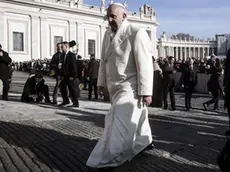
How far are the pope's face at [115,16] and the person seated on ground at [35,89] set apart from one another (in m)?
7.32

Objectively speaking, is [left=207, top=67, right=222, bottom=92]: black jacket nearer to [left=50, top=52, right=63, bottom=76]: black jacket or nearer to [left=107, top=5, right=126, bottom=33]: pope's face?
[left=50, top=52, right=63, bottom=76]: black jacket

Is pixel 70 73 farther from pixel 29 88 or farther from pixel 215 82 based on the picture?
pixel 215 82

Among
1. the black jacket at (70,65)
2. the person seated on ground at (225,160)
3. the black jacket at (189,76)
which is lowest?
the person seated on ground at (225,160)

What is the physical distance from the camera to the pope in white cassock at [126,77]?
3.95 m

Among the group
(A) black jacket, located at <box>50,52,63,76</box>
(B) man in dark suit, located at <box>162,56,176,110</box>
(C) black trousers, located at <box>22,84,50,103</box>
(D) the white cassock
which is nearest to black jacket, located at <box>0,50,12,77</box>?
(C) black trousers, located at <box>22,84,50,103</box>

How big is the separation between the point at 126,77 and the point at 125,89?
151mm

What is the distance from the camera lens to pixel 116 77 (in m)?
4.18

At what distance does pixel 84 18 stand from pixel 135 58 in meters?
51.6

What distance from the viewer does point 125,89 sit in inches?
162

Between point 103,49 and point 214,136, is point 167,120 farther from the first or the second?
point 103,49

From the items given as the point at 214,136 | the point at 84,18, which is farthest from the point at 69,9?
the point at 214,136

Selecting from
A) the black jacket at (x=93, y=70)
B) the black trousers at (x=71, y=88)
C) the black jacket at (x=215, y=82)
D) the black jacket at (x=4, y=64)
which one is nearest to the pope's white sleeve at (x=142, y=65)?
the black trousers at (x=71, y=88)

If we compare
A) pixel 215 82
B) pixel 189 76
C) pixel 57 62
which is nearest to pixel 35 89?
pixel 57 62

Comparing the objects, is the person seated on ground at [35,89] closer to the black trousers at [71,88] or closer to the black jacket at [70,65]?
the black trousers at [71,88]
